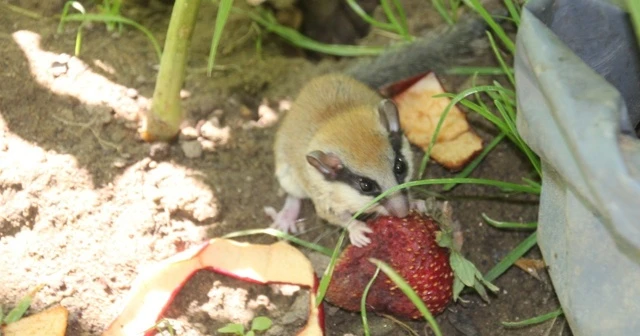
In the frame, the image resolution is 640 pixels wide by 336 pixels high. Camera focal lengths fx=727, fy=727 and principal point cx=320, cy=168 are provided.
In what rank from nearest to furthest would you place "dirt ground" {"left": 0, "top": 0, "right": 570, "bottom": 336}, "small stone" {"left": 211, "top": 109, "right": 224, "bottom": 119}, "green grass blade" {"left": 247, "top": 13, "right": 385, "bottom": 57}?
"dirt ground" {"left": 0, "top": 0, "right": 570, "bottom": 336} → "small stone" {"left": 211, "top": 109, "right": 224, "bottom": 119} → "green grass blade" {"left": 247, "top": 13, "right": 385, "bottom": 57}

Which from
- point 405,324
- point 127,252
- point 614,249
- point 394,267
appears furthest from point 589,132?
point 127,252

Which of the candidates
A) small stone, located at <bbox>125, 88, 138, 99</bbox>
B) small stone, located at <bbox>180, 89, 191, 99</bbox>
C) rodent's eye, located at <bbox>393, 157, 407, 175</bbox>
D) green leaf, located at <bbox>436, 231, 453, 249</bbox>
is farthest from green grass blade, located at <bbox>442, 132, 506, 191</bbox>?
small stone, located at <bbox>125, 88, 138, 99</bbox>

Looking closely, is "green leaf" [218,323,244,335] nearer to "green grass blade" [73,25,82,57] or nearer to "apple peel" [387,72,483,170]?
"apple peel" [387,72,483,170]

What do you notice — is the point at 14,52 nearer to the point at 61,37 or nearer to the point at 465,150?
the point at 61,37

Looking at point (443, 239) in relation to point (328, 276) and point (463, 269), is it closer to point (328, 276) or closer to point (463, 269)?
point (463, 269)

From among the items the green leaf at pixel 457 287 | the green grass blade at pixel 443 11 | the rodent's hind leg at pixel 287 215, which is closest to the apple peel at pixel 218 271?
the rodent's hind leg at pixel 287 215

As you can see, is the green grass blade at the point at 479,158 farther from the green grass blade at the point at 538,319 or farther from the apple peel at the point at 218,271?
the apple peel at the point at 218,271

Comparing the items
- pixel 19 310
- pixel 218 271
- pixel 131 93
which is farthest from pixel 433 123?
pixel 19 310
